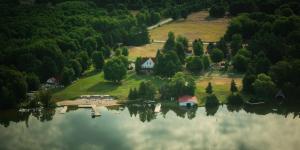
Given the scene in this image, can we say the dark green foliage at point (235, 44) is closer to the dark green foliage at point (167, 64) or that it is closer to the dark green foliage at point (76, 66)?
the dark green foliage at point (167, 64)

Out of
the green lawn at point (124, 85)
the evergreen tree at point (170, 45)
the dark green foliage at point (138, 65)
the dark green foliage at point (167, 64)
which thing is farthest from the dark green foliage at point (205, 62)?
the dark green foliage at point (138, 65)

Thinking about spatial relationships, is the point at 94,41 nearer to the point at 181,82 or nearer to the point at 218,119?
the point at 181,82

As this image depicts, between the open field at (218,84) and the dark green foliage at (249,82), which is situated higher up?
the dark green foliage at (249,82)

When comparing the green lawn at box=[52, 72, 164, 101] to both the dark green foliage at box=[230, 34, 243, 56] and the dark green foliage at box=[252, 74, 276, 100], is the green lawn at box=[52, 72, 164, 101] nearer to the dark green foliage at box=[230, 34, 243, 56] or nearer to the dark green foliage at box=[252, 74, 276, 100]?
the dark green foliage at box=[252, 74, 276, 100]

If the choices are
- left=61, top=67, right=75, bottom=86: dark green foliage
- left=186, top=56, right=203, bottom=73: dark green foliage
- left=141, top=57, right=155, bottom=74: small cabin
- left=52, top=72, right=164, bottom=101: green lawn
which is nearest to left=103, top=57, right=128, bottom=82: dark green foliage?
left=52, top=72, right=164, bottom=101: green lawn

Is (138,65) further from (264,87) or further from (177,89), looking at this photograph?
(264,87)

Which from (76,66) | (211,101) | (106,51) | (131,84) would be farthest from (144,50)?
(211,101)
